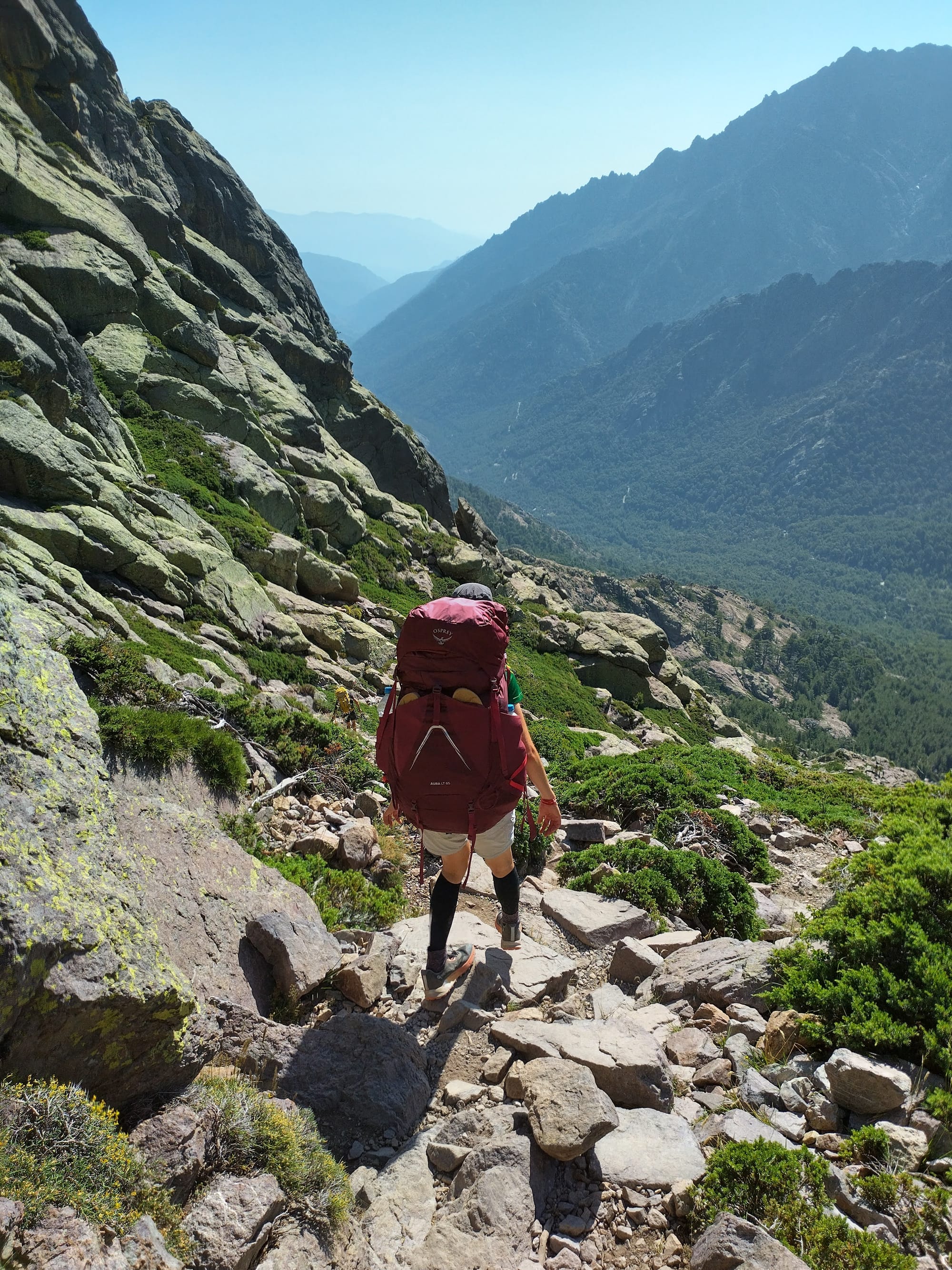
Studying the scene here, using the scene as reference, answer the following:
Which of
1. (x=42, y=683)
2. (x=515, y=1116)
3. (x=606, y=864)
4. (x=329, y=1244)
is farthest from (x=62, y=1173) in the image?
(x=606, y=864)

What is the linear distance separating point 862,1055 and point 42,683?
17.6ft

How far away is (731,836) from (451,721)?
21.8 ft

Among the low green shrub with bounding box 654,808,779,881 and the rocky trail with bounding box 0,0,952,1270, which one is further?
the low green shrub with bounding box 654,808,779,881

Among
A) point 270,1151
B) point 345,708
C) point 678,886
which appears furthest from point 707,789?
point 270,1151

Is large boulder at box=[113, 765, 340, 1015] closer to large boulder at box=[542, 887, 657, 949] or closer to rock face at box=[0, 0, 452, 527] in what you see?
large boulder at box=[542, 887, 657, 949]

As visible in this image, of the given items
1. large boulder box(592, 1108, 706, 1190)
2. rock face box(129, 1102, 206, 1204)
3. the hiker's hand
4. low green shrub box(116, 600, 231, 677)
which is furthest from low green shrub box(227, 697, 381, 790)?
large boulder box(592, 1108, 706, 1190)

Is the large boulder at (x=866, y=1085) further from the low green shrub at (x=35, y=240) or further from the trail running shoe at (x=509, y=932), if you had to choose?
the low green shrub at (x=35, y=240)

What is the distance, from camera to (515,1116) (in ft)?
13.2

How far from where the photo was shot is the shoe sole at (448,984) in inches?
207

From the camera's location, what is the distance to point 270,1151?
3549mm

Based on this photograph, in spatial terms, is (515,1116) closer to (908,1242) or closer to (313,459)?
(908,1242)

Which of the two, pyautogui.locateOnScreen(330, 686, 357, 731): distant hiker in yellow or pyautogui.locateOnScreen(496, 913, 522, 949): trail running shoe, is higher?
pyautogui.locateOnScreen(496, 913, 522, 949): trail running shoe

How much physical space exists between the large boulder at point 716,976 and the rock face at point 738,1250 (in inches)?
91.0

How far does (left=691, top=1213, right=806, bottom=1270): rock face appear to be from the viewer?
3014 millimetres
